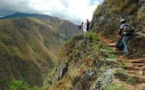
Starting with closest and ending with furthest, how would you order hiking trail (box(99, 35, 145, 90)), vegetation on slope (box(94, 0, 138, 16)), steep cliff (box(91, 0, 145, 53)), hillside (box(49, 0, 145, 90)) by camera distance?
hiking trail (box(99, 35, 145, 90)) < hillside (box(49, 0, 145, 90)) < steep cliff (box(91, 0, 145, 53)) < vegetation on slope (box(94, 0, 138, 16))

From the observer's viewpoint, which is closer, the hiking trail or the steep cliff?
the hiking trail

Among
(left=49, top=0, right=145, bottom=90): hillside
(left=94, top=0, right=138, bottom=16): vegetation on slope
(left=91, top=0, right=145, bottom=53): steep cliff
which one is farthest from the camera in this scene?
(left=94, top=0, right=138, bottom=16): vegetation on slope

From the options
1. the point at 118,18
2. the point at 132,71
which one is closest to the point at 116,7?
the point at 118,18

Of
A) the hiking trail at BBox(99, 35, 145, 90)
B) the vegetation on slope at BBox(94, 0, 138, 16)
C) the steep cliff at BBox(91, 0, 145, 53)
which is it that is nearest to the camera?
the hiking trail at BBox(99, 35, 145, 90)

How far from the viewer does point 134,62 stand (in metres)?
20.9

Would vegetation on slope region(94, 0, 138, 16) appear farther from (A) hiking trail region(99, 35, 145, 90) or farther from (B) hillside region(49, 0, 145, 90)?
(A) hiking trail region(99, 35, 145, 90)

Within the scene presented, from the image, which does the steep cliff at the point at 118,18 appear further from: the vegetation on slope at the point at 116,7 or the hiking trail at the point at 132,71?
the hiking trail at the point at 132,71

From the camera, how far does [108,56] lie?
2214cm

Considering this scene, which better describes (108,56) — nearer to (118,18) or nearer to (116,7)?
(118,18)

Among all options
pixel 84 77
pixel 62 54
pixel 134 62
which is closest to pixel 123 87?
pixel 134 62

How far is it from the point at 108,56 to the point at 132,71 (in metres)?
3.67

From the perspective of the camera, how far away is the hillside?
18.0 meters

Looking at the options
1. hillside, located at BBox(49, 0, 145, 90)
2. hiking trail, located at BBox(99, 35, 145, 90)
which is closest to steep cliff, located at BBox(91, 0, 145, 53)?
hillside, located at BBox(49, 0, 145, 90)

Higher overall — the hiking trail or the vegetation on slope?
the vegetation on slope
